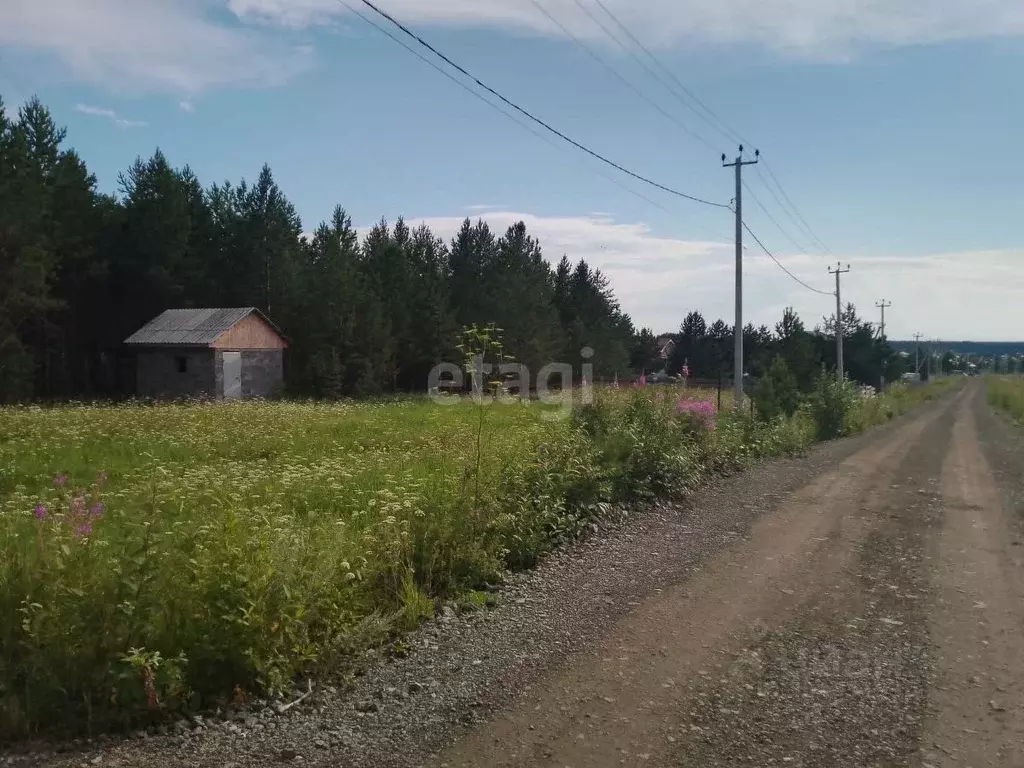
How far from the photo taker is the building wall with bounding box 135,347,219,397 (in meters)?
31.0

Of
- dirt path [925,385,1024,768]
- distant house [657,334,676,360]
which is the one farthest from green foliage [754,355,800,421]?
distant house [657,334,676,360]

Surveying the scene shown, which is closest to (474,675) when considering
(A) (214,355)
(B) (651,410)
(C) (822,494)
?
(B) (651,410)

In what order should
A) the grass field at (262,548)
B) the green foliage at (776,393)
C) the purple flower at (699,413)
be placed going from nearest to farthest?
the grass field at (262,548)
the purple flower at (699,413)
the green foliage at (776,393)

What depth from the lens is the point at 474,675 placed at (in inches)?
185

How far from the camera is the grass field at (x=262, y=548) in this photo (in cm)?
412

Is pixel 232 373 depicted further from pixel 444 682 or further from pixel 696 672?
pixel 696 672

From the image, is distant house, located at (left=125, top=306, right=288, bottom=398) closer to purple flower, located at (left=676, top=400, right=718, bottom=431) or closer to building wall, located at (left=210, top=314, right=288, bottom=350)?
building wall, located at (left=210, top=314, right=288, bottom=350)

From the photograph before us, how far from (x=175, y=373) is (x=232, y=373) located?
2.52 m

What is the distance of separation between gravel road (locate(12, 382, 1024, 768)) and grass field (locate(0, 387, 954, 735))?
295mm

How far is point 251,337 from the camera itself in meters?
33.3

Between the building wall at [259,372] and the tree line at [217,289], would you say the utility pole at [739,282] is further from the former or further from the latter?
the building wall at [259,372]

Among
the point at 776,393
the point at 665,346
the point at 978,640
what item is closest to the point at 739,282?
the point at 776,393

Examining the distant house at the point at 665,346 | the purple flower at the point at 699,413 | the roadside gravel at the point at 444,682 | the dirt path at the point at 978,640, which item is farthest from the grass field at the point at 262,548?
the distant house at the point at 665,346

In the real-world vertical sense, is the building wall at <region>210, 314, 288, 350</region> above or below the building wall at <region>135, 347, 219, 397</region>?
above
